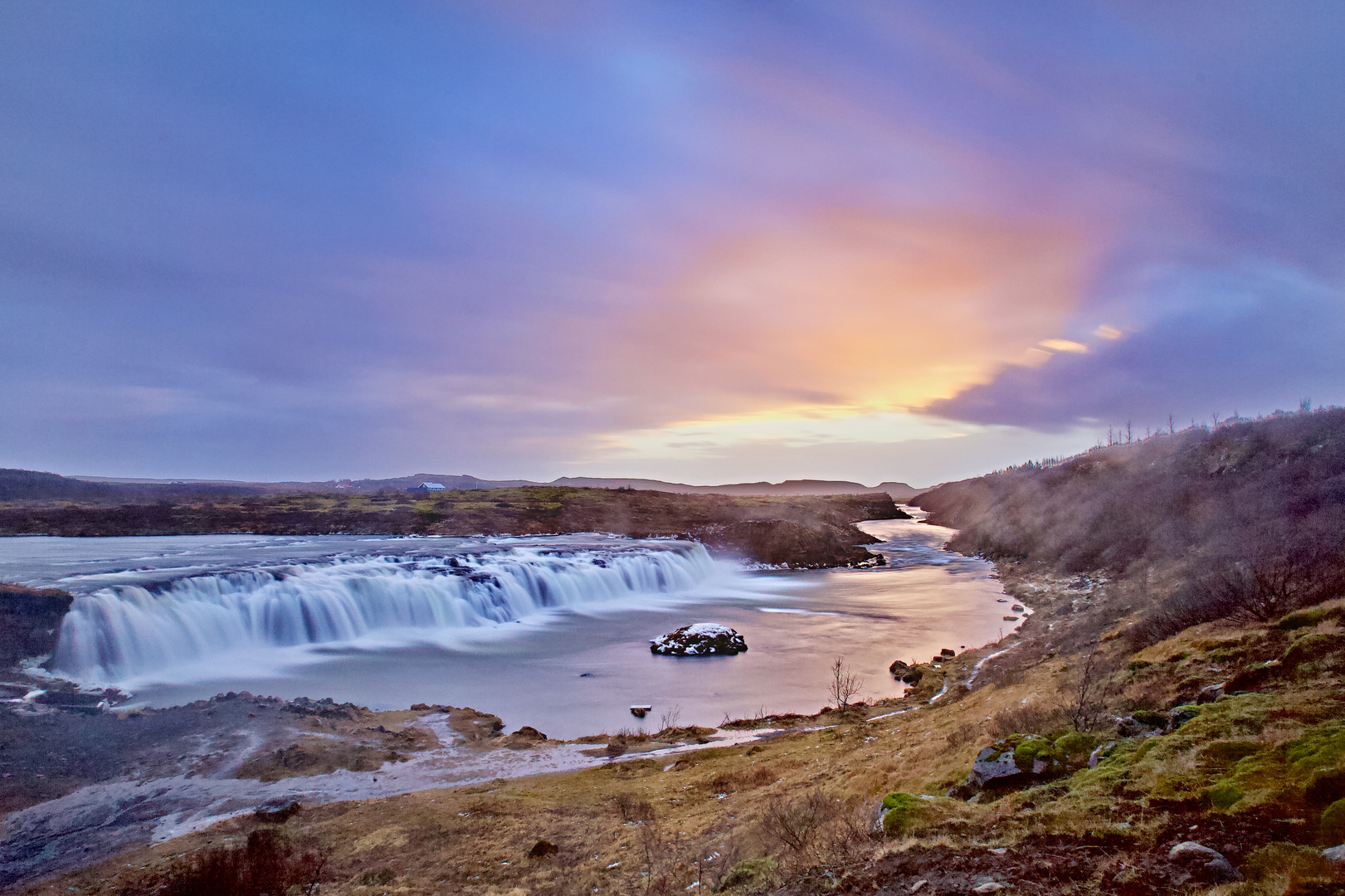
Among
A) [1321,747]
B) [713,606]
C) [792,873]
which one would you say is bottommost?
[713,606]

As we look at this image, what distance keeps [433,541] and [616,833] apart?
57.6 m

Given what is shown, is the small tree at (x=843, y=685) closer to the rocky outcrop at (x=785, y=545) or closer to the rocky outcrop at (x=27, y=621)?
the rocky outcrop at (x=27, y=621)

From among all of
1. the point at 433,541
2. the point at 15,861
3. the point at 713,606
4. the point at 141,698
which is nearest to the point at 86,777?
the point at 15,861

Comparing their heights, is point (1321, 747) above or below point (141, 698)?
above

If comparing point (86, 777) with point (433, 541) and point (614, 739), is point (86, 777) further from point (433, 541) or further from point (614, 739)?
point (433, 541)

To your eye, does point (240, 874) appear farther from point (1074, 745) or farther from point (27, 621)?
point (27, 621)

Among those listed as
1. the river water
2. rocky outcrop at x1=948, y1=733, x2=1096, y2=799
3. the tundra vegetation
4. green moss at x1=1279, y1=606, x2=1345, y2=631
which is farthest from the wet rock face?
rocky outcrop at x1=948, y1=733, x2=1096, y2=799

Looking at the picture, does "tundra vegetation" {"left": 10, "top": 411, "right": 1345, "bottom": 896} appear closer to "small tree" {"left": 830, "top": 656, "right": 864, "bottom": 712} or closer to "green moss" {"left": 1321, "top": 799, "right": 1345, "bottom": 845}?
"green moss" {"left": 1321, "top": 799, "right": 1345, "bottom": 845}

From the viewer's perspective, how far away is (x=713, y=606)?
4538 cm

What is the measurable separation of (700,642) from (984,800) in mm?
24280

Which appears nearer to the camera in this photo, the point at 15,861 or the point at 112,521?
the point at 15,861

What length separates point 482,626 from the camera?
119 ft

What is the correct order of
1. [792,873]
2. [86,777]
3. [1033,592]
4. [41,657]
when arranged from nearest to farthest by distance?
[792,873] → [86,777] → [41,657] → [1033,592]

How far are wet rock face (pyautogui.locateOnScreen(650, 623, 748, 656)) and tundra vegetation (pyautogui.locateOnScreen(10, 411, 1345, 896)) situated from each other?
34.1 ft
